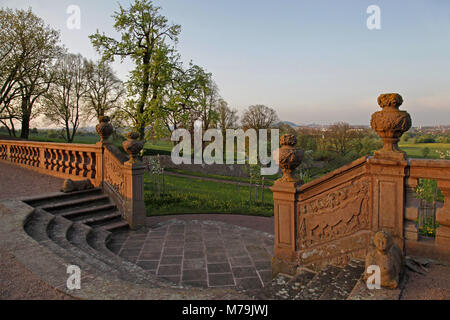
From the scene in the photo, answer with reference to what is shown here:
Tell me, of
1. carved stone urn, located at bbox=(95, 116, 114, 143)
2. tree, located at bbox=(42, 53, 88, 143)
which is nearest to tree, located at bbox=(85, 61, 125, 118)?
tree, located at bbox=(42, 53, 88, 143)

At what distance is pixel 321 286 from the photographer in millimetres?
3434

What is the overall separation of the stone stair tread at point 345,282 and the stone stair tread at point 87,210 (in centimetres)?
572

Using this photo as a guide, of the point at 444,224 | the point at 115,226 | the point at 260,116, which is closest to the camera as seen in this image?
the point at 444,224

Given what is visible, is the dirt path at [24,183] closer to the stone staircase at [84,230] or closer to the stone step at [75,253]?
the stone staircase at [84,230]

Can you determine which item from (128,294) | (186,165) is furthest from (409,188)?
(186,165)

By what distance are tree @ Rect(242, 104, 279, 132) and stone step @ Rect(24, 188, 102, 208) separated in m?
37.8

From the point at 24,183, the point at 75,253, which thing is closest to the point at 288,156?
the point at 75,253

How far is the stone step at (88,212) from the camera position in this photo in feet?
21.4

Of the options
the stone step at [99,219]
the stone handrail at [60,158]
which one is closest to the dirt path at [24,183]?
the stone handrail at [60,158]

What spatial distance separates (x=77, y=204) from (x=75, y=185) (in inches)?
26.7

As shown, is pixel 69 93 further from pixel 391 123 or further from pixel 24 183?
pixel 391 123

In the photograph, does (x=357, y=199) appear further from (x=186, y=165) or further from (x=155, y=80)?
(x=186, y=165)

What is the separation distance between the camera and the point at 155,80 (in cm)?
1644
